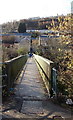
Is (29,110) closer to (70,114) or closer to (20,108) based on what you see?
(20,108)

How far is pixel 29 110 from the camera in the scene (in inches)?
182

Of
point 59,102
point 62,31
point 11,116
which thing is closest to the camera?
point 11,116

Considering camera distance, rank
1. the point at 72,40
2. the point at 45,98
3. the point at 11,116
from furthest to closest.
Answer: the point at 45,98 → the point at 72,40 → the point at 11,116

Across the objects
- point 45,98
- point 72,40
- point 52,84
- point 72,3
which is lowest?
point 45,98

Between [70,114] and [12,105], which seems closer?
[70,114]

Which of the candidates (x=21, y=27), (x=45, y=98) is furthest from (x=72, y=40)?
(x=21, y=27)

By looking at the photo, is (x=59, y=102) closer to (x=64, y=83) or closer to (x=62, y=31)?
(x=64, y=83)

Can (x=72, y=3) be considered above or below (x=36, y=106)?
above

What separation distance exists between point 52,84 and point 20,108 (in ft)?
5.35

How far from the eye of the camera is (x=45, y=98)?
5773mm

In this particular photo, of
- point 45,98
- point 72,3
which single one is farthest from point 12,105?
point 72,3

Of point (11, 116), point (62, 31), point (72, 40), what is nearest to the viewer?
point (11, 116)

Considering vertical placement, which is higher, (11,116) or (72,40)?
(72,40)

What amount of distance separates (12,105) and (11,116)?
2.53 feet
